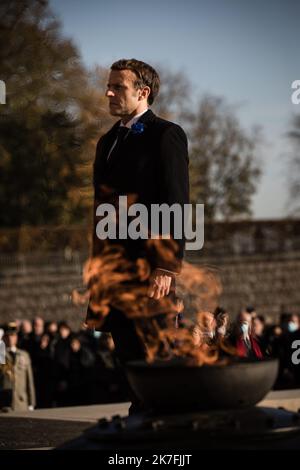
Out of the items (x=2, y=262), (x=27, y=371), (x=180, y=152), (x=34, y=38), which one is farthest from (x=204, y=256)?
(x=180, y=152)

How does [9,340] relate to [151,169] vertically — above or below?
below

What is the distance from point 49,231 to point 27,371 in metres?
27.6

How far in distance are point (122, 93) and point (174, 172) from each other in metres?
0.51

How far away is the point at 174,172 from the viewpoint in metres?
6.33

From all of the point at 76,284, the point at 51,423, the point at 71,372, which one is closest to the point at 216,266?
the point at 76,284

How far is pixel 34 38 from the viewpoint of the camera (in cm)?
3181

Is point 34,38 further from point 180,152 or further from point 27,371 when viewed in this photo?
point 180,152

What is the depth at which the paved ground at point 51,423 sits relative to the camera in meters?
8.60

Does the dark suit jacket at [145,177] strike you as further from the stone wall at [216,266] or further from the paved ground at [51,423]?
the stone wall at [216,266]

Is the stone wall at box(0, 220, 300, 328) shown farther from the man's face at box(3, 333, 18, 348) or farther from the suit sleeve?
the suit sleeve

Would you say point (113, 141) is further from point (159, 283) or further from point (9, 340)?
point (9, 340)

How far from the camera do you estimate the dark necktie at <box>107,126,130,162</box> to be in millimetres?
6562

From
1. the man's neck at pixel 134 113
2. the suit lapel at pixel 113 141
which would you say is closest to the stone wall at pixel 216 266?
the suit lapel at pixel 113 141

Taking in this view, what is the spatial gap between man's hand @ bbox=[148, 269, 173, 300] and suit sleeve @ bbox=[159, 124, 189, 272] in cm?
4
